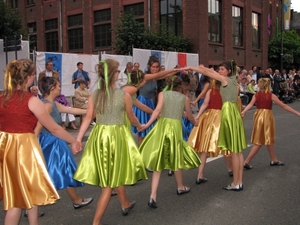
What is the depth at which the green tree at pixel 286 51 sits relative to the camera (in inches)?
1314

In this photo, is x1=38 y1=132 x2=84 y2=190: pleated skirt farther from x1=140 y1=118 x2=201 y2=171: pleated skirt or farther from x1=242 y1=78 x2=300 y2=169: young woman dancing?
x1=242 y1=78 x2=300 y2=169: young woman dancing

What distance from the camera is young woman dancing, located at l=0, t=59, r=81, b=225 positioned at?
3.48 m

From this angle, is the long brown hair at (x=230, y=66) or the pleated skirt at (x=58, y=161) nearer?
the pleated skirt at (x=58, y=161)

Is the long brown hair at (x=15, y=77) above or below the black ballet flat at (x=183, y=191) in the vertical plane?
above

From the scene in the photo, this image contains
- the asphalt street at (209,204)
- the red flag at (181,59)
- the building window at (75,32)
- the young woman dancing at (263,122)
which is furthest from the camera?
the building window at (75,32)

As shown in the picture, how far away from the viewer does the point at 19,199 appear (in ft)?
11.4

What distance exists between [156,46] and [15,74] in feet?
63.4

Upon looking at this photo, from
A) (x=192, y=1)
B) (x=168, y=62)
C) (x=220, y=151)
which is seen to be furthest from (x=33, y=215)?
(x=192, y=1)

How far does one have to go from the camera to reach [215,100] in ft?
20.8

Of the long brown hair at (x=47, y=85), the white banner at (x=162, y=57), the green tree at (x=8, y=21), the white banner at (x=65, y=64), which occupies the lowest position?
the long brown hair at (x=47, y=85)

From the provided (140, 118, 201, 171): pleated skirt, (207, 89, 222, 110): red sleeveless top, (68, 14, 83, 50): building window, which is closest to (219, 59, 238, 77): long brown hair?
(207, 89, 222, 110): red sleeveless top

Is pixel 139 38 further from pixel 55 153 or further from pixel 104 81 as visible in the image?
pixel 104 81

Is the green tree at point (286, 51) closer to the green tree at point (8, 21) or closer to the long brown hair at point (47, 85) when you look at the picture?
the green tree at point (8, 21)

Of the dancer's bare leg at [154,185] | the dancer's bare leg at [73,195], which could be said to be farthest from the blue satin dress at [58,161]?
the dancer's bare leg at [154,185]
